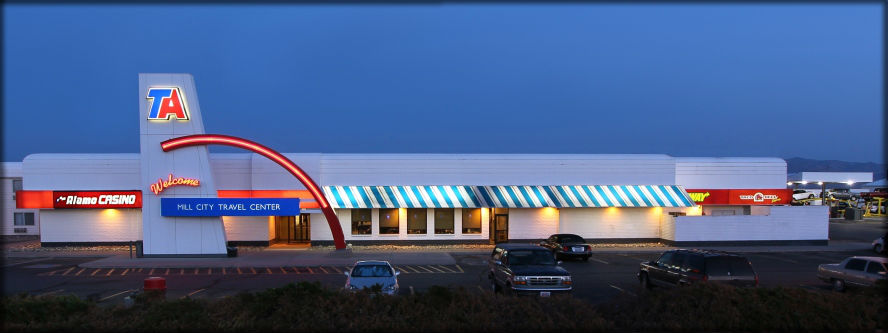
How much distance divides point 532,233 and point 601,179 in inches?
226

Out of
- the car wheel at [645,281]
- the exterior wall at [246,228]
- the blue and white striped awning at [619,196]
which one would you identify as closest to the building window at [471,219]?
the blue and white striped awning at [619,196]

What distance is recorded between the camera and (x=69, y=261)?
86.8ft

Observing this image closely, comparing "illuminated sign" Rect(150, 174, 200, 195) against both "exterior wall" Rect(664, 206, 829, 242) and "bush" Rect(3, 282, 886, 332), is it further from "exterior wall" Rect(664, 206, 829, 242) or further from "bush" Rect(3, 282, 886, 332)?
"exterior wall" Rect(664, 206, 829, 242)

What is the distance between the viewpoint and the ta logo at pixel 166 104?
26281 millimetres

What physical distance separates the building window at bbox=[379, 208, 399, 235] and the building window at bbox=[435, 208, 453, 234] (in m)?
2.57

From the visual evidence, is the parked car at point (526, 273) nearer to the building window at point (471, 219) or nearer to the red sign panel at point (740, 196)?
the building window at point (471, 219)

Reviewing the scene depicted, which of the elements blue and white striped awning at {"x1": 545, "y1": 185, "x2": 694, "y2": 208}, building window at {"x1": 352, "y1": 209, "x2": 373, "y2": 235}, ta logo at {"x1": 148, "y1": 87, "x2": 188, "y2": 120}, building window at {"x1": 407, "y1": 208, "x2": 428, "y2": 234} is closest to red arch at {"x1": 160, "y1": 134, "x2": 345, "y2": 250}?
ta logo at {"x1": 148, "y1": 87, "x2": 188, "y2": 120}

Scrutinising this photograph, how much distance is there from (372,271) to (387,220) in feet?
52.5

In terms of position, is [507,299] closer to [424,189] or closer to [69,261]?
[424,189]

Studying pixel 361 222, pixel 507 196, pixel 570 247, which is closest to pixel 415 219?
pixel 361 222

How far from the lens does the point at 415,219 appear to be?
32.5 meters

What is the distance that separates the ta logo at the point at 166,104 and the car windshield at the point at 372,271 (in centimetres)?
1577

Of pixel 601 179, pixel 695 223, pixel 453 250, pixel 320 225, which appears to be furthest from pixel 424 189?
pixel 695 223

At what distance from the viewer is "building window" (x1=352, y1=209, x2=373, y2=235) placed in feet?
105
